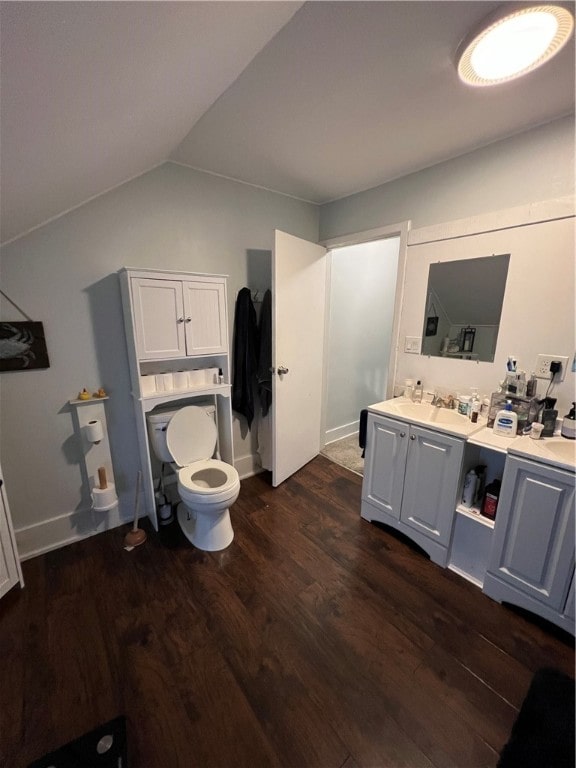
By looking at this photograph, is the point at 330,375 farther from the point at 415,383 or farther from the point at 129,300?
the point at 129,300

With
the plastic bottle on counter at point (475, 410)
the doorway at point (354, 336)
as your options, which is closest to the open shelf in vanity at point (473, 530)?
the plastic bottle on counter at point (475, 410)

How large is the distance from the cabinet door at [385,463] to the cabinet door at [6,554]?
6.62 feet

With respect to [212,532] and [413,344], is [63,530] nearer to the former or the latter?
[212,532]

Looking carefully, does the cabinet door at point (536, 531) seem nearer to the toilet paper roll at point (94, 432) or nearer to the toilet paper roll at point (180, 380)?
the toilet paper roll at point (180, 380)

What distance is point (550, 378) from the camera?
165 cm

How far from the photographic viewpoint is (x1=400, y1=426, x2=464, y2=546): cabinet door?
5.48ft

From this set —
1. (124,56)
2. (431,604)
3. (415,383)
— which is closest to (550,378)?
(415,383)

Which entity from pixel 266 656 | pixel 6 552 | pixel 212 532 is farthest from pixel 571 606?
pixel 6 552

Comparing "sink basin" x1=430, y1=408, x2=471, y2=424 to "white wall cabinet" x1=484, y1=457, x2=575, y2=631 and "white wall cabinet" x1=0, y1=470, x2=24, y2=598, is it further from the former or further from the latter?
"white wall cabinet" x1=0, y1=470, x2=24, y2=598

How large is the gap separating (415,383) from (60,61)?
2238 mm

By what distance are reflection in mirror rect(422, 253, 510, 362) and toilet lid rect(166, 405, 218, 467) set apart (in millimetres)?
1639

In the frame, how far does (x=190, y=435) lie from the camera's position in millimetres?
2109

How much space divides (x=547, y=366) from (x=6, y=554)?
297 cm

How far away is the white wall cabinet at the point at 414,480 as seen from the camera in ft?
5.57
